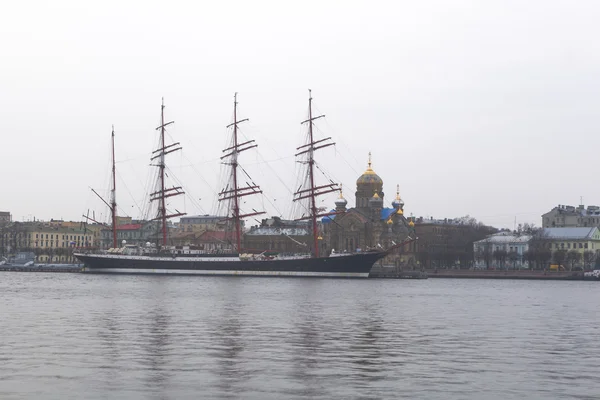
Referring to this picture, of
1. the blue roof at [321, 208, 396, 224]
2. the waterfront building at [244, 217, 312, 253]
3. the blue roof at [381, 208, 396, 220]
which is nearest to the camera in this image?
the blue roof at [321, 208, 396, 224]

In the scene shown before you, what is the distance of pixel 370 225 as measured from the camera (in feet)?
563

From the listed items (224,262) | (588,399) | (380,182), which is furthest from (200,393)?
(380,182)

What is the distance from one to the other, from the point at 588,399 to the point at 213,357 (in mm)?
10387

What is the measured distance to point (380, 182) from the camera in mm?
181250

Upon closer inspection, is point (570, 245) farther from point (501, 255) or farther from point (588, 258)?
point (501, 255)

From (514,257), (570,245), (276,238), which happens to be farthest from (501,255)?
(276,238)

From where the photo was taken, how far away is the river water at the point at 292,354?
22.1 meters

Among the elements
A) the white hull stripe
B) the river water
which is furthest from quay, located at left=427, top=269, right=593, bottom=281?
the river water

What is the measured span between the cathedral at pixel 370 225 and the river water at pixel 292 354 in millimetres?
121381

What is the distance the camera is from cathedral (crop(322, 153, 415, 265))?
172 meters

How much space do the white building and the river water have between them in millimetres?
118043

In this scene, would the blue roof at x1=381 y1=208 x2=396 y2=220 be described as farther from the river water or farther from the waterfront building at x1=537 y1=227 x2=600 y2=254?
the river water

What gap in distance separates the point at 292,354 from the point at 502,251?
142 meters

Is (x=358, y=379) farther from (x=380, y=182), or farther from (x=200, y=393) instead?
(x=380, y=182)
